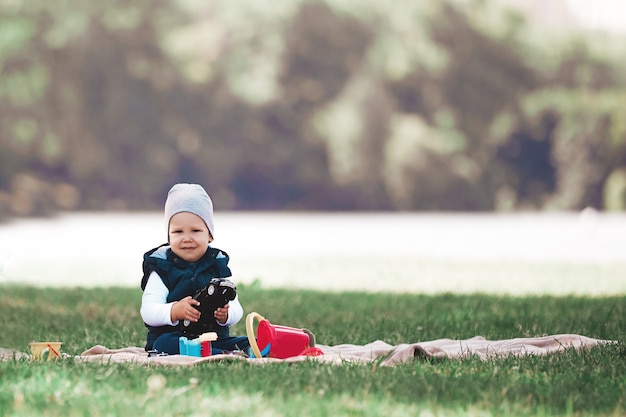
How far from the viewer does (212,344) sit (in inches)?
211

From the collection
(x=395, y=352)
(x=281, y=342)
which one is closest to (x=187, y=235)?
(x=281, y=342)

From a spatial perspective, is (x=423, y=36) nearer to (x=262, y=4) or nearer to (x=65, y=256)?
(x=262, y=4)

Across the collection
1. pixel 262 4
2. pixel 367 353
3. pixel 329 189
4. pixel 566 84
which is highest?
pixel 262 4

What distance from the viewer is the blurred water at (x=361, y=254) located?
10930 mm

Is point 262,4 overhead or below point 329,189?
overhead

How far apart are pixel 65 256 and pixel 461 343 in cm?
1023

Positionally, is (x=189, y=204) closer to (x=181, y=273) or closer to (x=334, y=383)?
(x=181, y=273)

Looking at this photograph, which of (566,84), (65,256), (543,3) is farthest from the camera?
(543,3)

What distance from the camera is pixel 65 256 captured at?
15.0 m

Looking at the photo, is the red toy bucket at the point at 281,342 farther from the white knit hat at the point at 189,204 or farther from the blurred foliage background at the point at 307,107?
the blurred foliage background at the point at 307,107

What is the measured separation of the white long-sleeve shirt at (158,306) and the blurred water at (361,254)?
1.91 meters

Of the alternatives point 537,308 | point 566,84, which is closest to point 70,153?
point 566,84

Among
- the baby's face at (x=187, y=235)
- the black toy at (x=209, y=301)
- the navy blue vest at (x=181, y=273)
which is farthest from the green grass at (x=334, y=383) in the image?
the baby's face at (x=187, y=235)

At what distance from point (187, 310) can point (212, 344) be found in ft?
1.40
